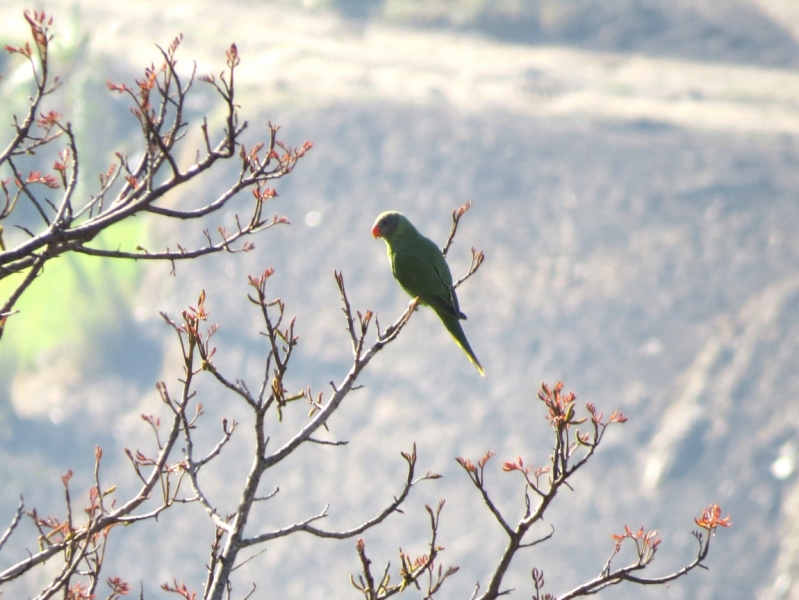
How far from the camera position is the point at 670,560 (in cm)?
2061

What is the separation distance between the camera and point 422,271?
23.9ft

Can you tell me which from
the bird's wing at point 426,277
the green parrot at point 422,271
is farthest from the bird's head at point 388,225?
the bird's wing at point 426,277

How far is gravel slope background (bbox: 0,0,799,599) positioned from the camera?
21.3m

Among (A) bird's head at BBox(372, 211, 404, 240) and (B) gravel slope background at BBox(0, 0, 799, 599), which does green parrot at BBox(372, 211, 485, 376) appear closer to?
(A) bird's head at BBox(372, 211, 404, 240)

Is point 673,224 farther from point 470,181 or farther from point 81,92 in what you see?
point 81,92

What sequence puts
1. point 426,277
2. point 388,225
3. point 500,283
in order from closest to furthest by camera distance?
point 426,277 < point 388,225 < point 500,283

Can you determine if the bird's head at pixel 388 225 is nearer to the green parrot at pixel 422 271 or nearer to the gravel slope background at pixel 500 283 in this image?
the green parrot at pixel 422 271

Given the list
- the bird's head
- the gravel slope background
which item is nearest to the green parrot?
the bird's head

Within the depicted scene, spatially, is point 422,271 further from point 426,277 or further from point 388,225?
point 388,225

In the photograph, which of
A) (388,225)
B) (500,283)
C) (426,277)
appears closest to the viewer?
(426,277)

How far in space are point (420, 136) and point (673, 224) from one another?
742cm

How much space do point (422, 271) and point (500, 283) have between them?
17.3 m

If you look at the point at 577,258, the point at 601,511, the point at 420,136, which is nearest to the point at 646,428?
the point at 601,511

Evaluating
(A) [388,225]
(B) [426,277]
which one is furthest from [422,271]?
(A) [388,225]
